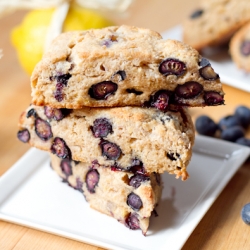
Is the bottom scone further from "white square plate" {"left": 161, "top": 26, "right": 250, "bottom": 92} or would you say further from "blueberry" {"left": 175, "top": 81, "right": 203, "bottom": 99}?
"white square plate" {"left": 161, "top": 26, "right": 250, "bottom": 92}

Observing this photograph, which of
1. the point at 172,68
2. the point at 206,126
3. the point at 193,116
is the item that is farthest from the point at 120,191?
the point at 193,116

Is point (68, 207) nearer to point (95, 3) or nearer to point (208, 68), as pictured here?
point (208, 68)

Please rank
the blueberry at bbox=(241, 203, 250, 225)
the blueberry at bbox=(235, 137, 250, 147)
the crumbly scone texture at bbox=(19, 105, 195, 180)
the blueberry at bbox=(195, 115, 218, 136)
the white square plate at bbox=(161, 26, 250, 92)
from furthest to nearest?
1. the white square plate at bbox=(161, 26, 250, 92)
2. the blueberry at bbox=(195, 115, 218, 136)
3. the blueberry at bbox=(235, 137, 250, 147)
4. the blueberry at bbox=(241, 203, 250, 225)
5. the crumbly scone texture at bbox=(19, 105, 195, 180)

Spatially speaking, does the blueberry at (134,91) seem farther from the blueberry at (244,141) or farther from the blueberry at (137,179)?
the blueberry at (244,141)

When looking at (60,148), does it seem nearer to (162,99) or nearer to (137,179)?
(137,179)

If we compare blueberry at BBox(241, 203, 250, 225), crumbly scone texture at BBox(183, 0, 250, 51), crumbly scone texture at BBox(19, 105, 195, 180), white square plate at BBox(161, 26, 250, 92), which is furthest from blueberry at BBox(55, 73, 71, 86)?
crumbly scone texture at BBox(183, 0, 250, 51)

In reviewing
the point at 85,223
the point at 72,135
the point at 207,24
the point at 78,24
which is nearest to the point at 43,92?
the point at 72,135
